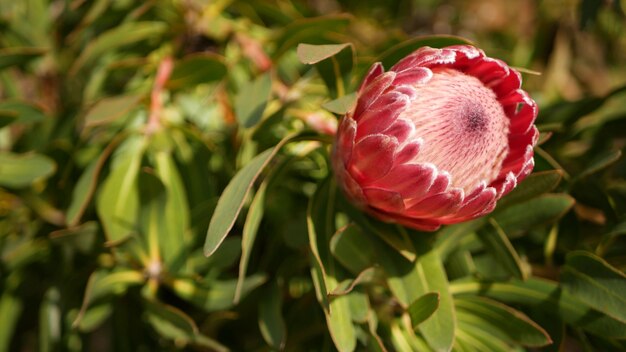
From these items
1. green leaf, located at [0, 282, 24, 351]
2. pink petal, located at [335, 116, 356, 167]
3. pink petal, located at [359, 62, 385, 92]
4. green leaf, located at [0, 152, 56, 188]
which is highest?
pink petal, located at [359, 62, 385, 92]

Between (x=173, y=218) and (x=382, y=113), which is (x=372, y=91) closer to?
(x=382, y=113)

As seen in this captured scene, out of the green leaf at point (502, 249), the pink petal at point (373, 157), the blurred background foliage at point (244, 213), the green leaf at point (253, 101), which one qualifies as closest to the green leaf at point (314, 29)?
the blurred background foliage at point (244, 213)

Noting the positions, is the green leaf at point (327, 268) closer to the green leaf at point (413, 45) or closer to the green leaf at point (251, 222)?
the green leaf at point (251, 222)

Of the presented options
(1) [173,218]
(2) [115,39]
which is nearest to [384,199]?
(1) [173,218]

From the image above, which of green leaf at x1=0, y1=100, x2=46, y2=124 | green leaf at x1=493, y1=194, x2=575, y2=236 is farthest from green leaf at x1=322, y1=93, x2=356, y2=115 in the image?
green leaf at x1=0, y1=100, x2=46, y2=124

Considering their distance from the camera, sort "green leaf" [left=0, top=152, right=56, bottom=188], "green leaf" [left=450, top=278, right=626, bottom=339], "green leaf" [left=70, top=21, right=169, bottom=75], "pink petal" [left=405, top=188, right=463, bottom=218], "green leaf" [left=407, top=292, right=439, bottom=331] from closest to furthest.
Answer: "pink petal" [left=405, top=188, right=463, bottom=218]
"green leaf" [left=407, top=292, right=439, bottom=331]
"green leaf" [left=450, top=278, right=626, bottom=339]
"green leaf" [left=0, top=152, right=56, bottom=188]
"green leaf" [left=70, top=21, right=169, bottom=75]

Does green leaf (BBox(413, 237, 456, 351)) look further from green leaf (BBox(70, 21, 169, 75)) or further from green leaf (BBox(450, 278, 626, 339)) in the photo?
green leaf (BBox(70, 21, 169, 75))

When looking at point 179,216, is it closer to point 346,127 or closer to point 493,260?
point 346,127
